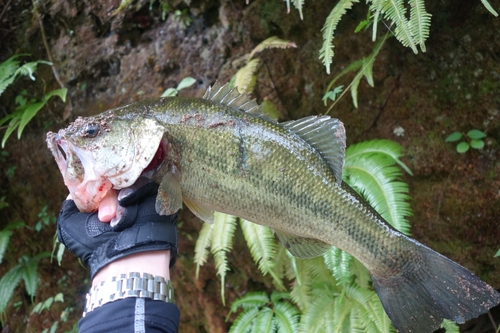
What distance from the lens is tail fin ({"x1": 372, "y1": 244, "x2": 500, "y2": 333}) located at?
5.89ft

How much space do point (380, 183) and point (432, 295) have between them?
94 centimetres

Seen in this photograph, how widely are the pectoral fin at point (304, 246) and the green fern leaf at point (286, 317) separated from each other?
118cm

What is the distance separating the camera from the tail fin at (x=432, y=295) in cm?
180

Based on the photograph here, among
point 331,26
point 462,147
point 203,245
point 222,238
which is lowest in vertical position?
point 203,245

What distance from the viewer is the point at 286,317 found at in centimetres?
307

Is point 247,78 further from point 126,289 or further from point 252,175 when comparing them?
point 126,289

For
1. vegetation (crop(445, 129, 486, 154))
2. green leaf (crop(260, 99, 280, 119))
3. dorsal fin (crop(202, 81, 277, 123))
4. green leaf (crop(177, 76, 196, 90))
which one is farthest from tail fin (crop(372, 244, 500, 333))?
green leaf (crop(177, 76, 196, 90))

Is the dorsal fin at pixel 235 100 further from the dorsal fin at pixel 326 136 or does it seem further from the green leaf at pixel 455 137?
the green leaf at pixel 455 137

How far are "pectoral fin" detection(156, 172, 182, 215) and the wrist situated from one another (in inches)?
7.9

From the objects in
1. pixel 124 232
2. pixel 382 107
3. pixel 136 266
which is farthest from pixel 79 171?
pixel 382 107

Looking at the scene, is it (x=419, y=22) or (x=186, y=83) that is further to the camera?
(x=186, y=83)

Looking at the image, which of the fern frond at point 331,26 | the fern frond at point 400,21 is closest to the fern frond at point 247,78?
the fern frond at point 331,26

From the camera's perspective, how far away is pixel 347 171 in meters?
2.88

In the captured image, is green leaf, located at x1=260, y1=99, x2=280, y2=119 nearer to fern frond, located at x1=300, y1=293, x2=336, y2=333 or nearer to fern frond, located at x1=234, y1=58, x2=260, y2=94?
fern frond, located at x1=234, y1=58, x2=260, y2=94
